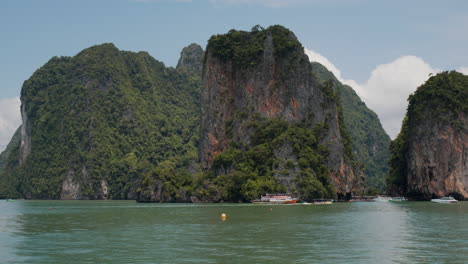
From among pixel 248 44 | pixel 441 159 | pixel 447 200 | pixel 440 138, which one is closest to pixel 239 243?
pixel 447 200

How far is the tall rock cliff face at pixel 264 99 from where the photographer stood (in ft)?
418

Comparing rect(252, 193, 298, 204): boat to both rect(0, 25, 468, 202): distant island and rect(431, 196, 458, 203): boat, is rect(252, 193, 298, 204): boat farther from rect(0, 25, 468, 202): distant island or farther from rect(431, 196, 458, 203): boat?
rect(431, 196, 458, 203): boat

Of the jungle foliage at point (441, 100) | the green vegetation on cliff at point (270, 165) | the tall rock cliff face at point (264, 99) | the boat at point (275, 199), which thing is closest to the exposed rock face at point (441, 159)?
the jungle foliage at point (441, 100)

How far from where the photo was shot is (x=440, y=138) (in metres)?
114

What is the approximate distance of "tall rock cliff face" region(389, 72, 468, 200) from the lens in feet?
370

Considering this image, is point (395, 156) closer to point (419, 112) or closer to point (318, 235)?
point (419, 112)

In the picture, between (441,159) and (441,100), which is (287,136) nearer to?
(441,159)

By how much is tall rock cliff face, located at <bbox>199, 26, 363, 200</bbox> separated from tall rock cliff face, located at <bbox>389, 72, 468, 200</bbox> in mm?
17181

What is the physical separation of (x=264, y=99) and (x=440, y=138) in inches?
1606

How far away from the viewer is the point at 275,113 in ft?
435

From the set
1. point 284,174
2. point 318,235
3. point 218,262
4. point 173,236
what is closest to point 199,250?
point 218,262

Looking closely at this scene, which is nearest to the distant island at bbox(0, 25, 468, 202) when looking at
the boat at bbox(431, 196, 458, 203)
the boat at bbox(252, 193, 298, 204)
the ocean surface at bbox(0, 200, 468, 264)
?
the boat at bbox(252, 193, 298, 204)

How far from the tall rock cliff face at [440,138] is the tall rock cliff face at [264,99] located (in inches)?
676

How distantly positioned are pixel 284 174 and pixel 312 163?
7275 millimetres
